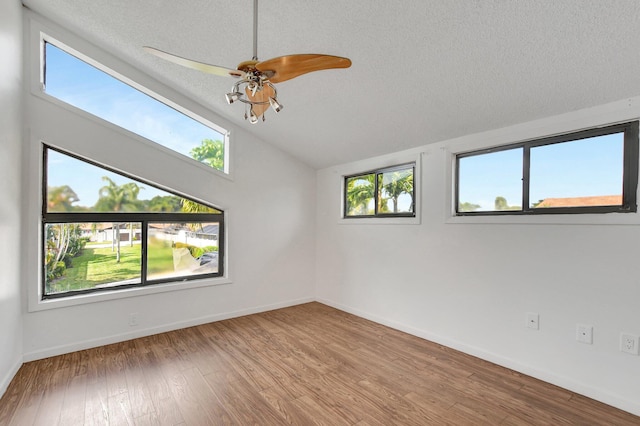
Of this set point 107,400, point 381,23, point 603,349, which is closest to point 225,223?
point 107,400

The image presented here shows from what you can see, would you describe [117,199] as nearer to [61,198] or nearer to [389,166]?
[61,198]

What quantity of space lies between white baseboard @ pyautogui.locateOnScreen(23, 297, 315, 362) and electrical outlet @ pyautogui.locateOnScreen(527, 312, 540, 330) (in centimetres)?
296

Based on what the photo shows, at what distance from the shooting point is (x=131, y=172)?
3180 millimetres

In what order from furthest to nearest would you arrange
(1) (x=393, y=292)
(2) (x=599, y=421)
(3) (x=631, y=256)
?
(1) (x=393, y=292), (3) (x=631, y=256), (2) (x=599, y=421)

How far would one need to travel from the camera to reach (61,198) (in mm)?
2871

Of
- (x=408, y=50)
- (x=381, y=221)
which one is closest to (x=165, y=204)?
(x=381, y=221)

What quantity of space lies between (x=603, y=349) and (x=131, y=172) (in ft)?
14.5

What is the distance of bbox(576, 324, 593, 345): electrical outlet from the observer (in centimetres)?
216

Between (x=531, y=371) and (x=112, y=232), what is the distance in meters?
4.15

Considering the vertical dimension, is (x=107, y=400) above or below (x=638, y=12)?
below

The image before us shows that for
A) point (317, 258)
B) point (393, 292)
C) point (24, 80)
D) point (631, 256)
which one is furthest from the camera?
point (317, 258)

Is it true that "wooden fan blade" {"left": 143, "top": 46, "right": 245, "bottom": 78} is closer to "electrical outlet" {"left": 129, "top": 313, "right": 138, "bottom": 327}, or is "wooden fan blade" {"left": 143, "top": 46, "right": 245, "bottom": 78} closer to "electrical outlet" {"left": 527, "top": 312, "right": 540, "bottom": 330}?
"electrical outlet" {"left": 129, "top": 313, "right": 138, "bottom": 327}

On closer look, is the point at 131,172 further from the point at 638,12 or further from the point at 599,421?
the point at 599,421

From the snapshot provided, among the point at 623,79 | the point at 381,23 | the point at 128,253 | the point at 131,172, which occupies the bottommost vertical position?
the point at 128,253
